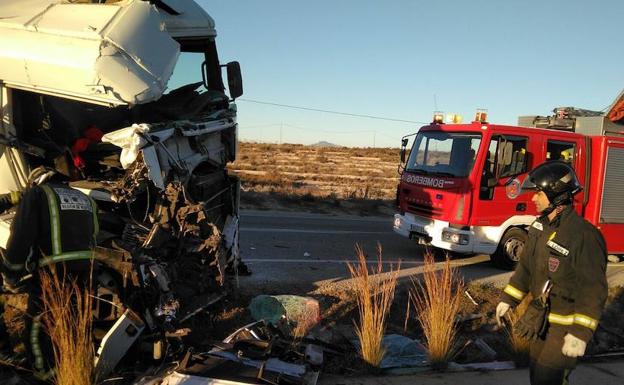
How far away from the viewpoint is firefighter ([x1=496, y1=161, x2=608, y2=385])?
119 inches

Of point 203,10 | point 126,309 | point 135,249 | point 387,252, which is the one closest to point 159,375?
point 126,309

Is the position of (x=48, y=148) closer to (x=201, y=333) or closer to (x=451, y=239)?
(x=201, y=333)

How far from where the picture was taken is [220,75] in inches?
275

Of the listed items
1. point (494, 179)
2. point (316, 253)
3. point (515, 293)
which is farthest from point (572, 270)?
point (316, 253)

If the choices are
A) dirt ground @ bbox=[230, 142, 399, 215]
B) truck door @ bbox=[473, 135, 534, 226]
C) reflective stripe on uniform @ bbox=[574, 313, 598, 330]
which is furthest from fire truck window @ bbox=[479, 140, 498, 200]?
dirt ground @ bbox=[230, 142, 399, 215]

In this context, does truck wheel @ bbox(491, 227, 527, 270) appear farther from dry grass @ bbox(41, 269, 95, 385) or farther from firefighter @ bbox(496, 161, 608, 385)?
dry grass @ bbox(41, 269, 95, 385)

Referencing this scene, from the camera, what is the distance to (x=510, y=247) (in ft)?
30.0

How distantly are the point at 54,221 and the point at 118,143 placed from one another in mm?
944

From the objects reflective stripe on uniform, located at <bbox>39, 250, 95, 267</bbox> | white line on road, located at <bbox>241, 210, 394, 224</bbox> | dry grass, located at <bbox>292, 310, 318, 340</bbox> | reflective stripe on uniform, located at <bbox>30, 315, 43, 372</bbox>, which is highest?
reflective stripe on uniform, located at <bbox>39, 250, 95, 267</bbox>

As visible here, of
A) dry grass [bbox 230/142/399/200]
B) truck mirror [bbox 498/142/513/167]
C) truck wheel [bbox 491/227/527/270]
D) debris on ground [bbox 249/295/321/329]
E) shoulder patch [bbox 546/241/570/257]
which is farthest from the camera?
dry grass [bbox 230/142/399/200]

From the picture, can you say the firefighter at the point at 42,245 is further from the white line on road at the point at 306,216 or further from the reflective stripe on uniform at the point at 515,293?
the white line on road at the point at 306,216

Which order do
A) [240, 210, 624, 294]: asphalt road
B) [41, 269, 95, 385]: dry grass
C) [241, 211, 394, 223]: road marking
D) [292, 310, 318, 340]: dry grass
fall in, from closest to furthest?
1. [41, 269, 95, 385]: dry grass
2. [292, 310, 318, 340]: dry grass
3. [240, 210, 624, 294]: asphalt road
4. [241, 211, 394, 223]: road marking

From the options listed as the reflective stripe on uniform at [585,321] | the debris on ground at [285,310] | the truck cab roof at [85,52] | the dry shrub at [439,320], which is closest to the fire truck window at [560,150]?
the dry shrub at [439,320]

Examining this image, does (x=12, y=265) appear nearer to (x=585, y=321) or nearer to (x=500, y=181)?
(x=585, y=321)
